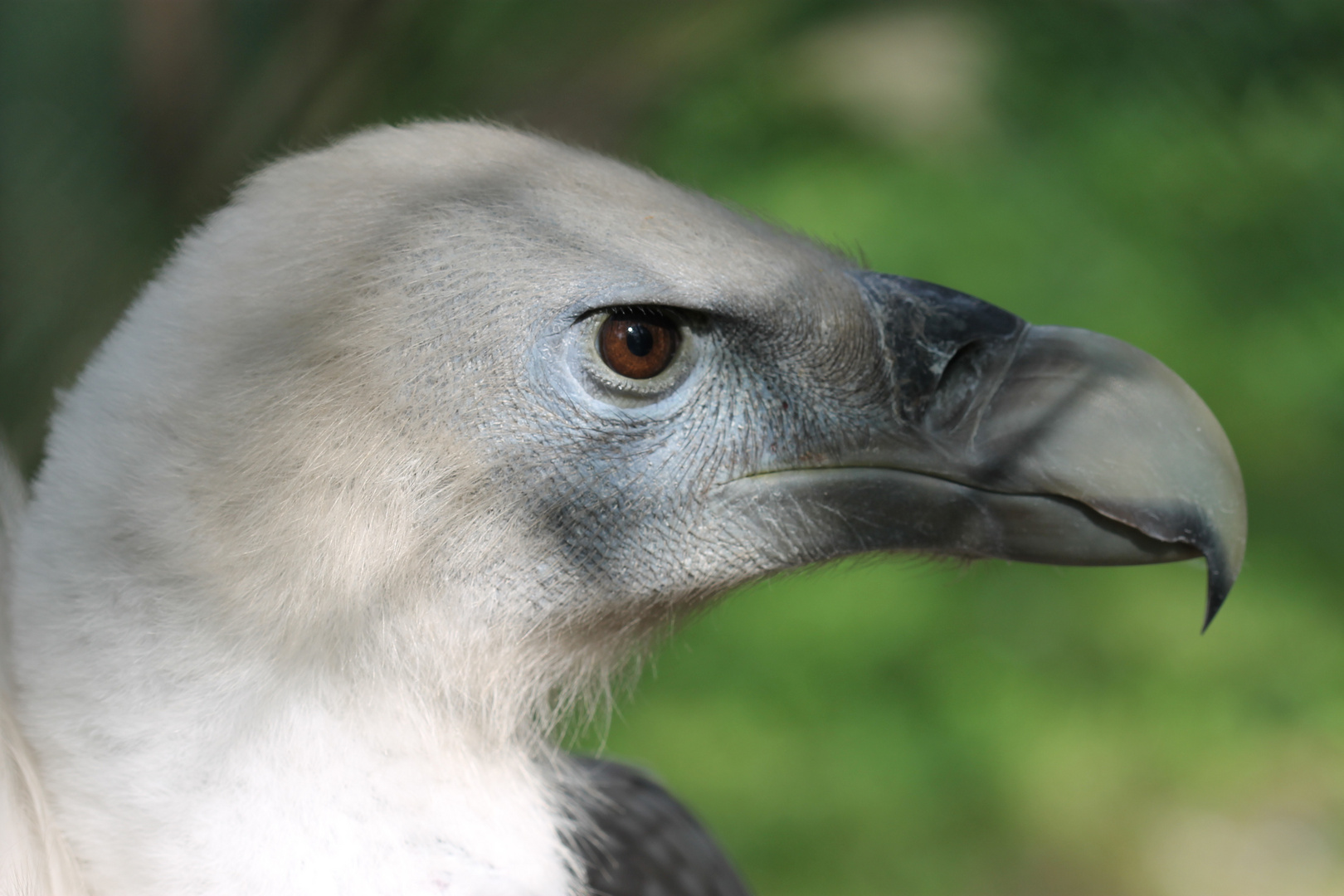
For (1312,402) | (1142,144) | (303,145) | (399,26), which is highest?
(1142,144)

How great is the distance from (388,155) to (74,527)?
643 millimetres

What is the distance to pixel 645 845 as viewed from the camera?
8.68 feet

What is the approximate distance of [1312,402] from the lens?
17.3ft

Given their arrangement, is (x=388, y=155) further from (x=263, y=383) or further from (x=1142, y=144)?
(x=1142, y=144)

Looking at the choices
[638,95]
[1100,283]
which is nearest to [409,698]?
[638,95]

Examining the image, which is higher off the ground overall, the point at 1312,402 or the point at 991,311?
the point at 1312,402

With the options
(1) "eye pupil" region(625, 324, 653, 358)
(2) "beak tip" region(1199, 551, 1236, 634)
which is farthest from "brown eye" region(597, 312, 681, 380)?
(2) "beak tip" region(1199, 551, 1236, 634)

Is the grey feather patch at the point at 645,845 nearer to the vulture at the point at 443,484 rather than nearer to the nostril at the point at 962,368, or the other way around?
A: the vulture at the point at 443,484

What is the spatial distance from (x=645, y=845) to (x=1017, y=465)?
1.34 m

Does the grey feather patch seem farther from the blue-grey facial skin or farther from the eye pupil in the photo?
the eye pupil

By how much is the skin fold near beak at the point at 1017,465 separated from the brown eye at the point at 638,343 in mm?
211

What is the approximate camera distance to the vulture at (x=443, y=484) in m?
A: 1.61

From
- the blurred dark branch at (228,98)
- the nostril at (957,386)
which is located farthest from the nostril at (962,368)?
the blurred dark branch at (228,98)

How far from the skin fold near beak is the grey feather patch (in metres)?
0.88
